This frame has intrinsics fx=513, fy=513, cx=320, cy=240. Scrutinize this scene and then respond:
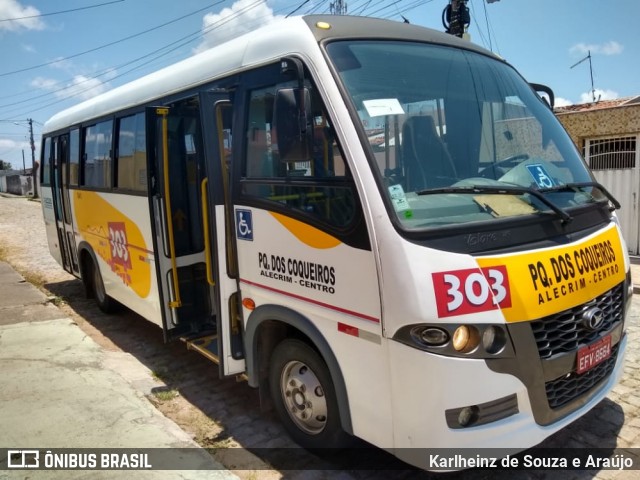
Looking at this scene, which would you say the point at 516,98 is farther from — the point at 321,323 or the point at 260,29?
the point at 321,323

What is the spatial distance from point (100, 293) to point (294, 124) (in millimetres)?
5452

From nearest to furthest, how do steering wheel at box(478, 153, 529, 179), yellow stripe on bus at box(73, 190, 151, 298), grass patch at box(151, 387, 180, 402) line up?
steering wheel at box(478, 153, 529, 179)
grass patch at box(151, 387, 180, 402)
yellow stripe on bus at box(73, 190, 151, 298)

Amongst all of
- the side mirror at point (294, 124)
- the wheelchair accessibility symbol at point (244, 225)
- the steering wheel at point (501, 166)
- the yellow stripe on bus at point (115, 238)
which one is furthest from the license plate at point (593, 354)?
the yellow stripe on bus at point (115, 238)

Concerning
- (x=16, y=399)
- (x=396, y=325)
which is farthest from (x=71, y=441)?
(x=396, y=325)

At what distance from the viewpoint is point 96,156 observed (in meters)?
6.37

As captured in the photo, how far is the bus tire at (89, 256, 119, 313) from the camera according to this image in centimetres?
698

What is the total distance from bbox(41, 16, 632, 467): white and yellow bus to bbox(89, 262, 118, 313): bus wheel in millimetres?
3328

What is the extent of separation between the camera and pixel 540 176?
123 inches

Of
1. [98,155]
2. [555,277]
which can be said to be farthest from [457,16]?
[555,277]

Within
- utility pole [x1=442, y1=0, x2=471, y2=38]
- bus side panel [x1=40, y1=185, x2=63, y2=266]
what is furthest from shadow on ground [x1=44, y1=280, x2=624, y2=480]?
utility pole [x1=442, y1=0, x2=471, y2=38]

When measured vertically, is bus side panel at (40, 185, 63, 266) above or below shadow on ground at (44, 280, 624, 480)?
above

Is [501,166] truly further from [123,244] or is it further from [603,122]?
[603,122]

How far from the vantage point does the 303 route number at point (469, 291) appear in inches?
96.3

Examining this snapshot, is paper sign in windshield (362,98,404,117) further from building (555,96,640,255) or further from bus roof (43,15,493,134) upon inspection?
building (555,96,640,255)
